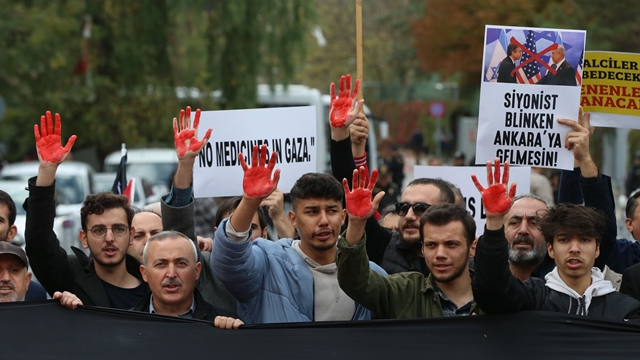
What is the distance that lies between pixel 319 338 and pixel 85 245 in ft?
5.70

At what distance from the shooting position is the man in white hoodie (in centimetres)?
471

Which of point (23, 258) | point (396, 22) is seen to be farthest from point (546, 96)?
point (396, 22)

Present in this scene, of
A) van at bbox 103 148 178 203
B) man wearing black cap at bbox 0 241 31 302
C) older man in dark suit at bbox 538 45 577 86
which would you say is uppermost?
older man in dark suit at bbox 538 45 577 86

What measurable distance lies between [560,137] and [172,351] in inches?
109

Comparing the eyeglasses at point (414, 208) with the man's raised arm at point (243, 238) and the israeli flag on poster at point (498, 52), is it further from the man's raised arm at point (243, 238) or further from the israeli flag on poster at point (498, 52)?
the man's raised arm at point (243, 238)

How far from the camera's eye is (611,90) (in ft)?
23.5

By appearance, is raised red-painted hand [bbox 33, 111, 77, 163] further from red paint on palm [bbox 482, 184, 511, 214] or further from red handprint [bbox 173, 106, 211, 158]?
red paint on palm [bbox 482, 184, 511, 214]

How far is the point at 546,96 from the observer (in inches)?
258

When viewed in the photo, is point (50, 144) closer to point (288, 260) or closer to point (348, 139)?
point (288, 260)

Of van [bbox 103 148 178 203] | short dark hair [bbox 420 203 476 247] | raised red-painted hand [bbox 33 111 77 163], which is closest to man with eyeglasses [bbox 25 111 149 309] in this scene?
raised red-painted hand [bbox 33 111 77 163]

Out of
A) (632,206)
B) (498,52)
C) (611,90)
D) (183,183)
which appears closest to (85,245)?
(183,183)

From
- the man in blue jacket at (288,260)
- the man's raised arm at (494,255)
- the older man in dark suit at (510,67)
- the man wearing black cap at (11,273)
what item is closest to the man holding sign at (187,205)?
the man in blue jacket at (288,260)

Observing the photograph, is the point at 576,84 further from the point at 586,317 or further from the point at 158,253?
the point at 158,253

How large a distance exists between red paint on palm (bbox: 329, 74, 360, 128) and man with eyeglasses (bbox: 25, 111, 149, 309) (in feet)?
4.20
